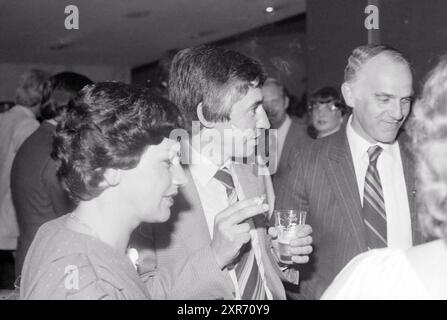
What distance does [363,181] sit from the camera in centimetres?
192

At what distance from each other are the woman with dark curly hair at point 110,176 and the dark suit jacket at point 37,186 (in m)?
1.07

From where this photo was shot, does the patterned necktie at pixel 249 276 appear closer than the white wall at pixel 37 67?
Yes

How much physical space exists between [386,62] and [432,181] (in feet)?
3.59

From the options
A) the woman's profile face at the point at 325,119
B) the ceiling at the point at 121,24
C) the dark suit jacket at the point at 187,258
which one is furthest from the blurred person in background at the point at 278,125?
the ceiling at the point at 121,24

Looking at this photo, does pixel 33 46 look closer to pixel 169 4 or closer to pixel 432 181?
pixel 169 4

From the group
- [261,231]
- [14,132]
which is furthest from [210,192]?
[14,132]

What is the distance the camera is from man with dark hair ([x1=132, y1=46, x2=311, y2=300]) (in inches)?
61.6

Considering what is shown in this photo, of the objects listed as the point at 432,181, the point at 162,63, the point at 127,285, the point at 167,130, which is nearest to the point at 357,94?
the point at 167,130

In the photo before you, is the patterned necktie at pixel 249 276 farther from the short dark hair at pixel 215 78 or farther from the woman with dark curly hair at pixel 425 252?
the woman with dark curly hair at pixel 425 252

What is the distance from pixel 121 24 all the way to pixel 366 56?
7.17 m

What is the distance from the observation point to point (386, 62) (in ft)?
6.38

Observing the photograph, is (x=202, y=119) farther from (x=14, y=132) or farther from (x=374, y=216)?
(x=14, y=132)

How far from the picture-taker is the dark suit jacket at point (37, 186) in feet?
7.62

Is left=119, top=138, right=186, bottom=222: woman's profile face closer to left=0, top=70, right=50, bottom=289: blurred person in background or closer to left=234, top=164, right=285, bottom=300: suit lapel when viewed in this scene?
left=234, top=164, right=285, bottom=300: suit lapel
